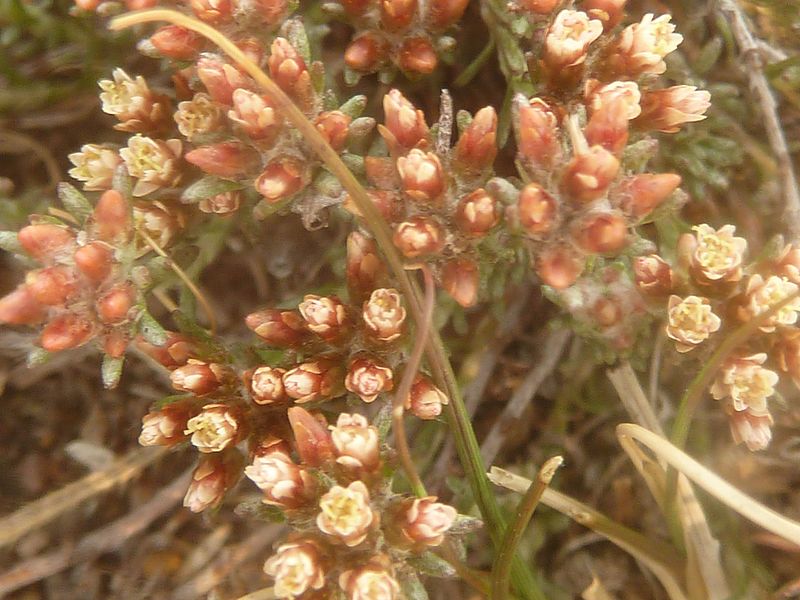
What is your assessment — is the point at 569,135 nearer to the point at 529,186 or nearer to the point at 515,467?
the point at 529,186

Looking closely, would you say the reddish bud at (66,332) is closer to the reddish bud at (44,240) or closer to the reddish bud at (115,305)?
the reddish bud at (115,305)

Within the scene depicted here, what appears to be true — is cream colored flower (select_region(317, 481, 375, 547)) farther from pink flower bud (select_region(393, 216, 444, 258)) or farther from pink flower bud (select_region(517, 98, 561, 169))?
pink flower bud (select_region(517, 98, 561, 169))

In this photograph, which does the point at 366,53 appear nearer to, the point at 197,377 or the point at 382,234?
the point at 382,234

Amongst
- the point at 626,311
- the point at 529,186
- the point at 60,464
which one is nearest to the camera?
the point at 529,186

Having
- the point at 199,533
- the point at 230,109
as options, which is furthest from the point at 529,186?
the point at 199,533

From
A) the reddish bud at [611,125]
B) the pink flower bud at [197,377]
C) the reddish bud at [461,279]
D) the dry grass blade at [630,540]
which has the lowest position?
the dry grass blade at [630,540]

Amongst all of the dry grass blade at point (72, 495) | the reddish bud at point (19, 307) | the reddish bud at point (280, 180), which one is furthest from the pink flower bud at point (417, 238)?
the dry grass blade at point (72, 495)
